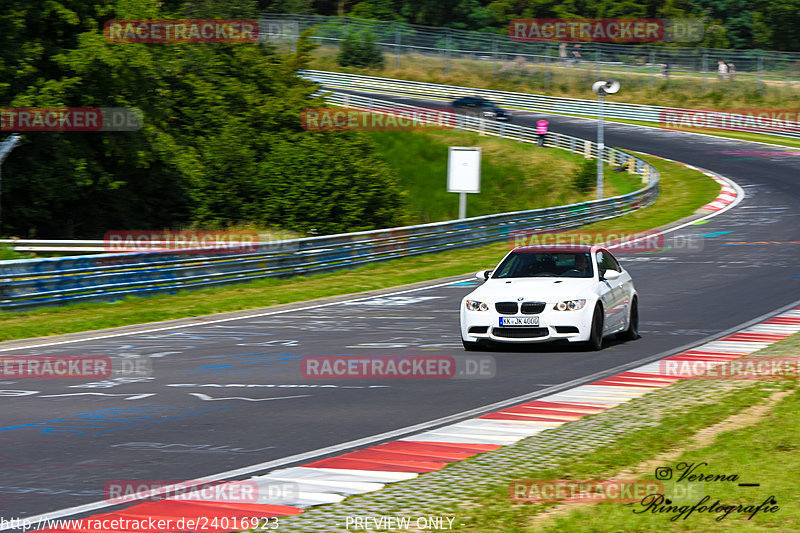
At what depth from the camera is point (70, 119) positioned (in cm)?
3212

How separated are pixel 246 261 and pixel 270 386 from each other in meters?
12.6

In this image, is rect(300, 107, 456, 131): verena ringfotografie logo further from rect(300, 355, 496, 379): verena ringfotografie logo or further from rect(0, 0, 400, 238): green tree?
rect(300, 355, 496, 379): verena ringfotografie logo

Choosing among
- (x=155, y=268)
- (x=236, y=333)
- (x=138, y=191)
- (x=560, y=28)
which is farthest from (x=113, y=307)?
(x=560, y=28)

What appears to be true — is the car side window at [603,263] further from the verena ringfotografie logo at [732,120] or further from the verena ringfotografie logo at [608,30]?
the verena ringfotografie logo at [608,30]

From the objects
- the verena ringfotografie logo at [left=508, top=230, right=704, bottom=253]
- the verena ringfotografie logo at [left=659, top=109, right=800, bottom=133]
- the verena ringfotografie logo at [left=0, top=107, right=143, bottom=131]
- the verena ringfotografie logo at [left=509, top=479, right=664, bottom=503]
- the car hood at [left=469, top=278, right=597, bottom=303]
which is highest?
the verena ringfotografie logo at [left=659, top=109, right=800, bottom=133]

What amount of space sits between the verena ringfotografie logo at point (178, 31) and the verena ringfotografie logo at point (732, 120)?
27631mm

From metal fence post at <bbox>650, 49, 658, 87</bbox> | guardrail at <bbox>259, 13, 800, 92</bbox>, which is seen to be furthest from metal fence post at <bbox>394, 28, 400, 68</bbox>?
metal fence post at <bbox>650, 49, 658, 87</bbox>

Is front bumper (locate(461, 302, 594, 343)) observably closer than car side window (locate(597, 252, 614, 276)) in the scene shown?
Yes

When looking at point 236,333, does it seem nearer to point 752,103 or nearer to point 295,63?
point 295,63

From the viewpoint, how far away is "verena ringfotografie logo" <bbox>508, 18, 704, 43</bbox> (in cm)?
8806

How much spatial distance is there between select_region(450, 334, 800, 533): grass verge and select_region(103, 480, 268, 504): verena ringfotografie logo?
152 cm

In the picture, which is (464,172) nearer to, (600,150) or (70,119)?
(600,150)
